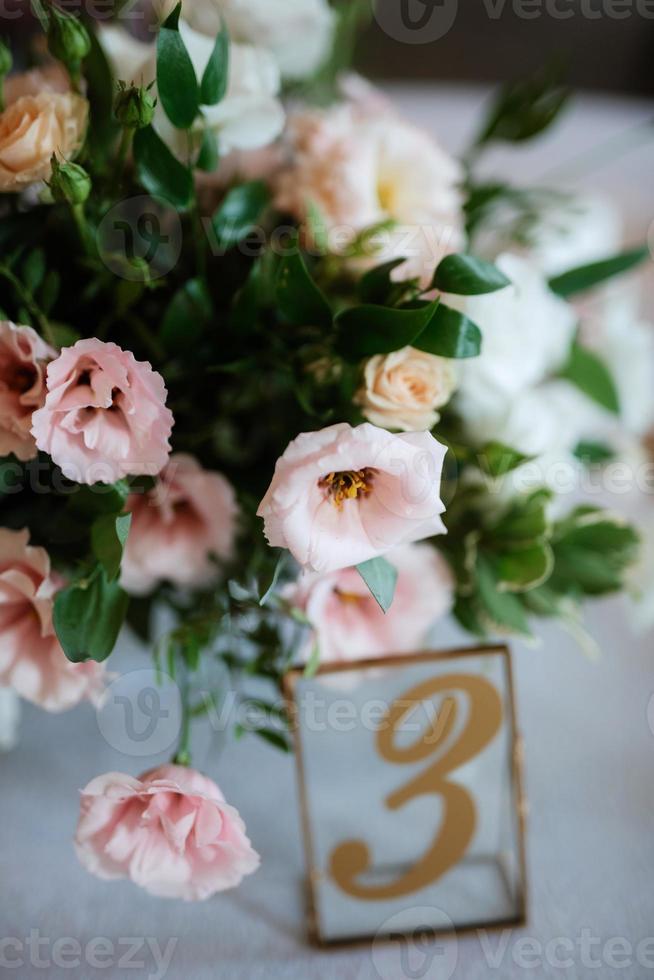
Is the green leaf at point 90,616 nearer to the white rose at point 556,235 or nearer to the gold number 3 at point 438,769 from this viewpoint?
the gold number 3 at point 438,769

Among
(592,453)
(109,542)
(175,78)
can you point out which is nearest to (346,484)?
(109,542)

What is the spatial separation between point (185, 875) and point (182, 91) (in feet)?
1.29

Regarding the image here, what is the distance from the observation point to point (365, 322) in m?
0.43

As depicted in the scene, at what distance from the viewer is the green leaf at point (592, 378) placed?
63cm

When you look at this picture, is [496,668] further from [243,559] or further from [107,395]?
[107,395]

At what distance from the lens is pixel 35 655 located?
46 centimetres

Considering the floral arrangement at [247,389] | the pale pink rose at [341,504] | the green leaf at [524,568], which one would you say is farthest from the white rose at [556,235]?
the pale pink rose at [341,504]

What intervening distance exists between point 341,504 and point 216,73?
0.24 metres

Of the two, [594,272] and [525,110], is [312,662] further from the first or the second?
[525,110]

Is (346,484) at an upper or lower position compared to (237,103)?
lower

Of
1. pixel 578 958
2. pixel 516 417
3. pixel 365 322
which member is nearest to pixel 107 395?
pixel 365 322
